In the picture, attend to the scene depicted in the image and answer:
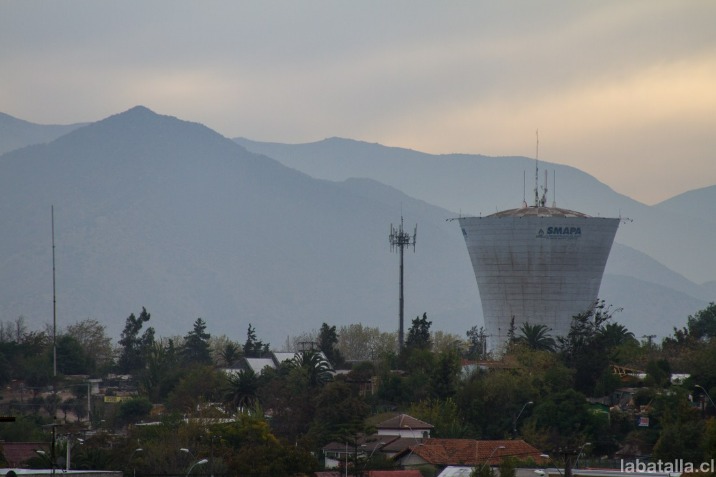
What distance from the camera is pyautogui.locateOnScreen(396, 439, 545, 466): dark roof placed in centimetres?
9288

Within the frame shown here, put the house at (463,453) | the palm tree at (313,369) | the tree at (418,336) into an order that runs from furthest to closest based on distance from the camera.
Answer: the tree at (418,336)
the palm tree at (313,369)
the house at (463,453)

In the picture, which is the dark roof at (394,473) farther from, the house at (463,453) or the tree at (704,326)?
the tree at (704,326)

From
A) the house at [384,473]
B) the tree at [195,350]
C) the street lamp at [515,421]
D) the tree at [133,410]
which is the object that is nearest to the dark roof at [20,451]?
the house at [384,473]

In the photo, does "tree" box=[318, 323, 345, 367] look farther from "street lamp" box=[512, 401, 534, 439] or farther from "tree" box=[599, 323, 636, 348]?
"street lamp" box=[512, 401, 534, 439]

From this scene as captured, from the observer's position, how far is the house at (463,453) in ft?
304

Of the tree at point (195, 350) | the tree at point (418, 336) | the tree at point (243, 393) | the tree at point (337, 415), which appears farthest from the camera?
the tree at point (195, 350)

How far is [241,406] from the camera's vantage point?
119 metres

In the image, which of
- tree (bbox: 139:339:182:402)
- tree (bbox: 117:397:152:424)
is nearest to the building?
tree (bbox: 139:339:182:402)

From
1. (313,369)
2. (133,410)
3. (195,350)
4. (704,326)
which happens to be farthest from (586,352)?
(195,350)

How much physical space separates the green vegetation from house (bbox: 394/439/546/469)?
286cm

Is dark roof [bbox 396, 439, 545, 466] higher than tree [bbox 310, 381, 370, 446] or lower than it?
lower

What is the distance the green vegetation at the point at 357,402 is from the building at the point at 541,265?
308 cm

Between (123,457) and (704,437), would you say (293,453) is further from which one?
(704,437)

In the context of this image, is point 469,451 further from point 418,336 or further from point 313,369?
point 418,336
